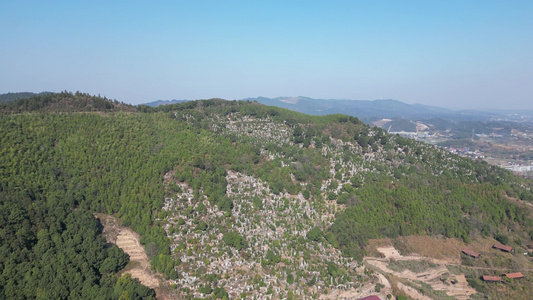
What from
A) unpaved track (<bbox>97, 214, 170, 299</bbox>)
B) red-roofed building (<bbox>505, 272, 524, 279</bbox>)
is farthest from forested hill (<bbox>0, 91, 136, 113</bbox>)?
red-roofed building (<bbox>505, 272, 524, 279</bbox>)

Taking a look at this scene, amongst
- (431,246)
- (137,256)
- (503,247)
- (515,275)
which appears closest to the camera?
(137,256)

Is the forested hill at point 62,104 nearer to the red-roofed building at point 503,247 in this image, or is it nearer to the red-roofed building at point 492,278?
the red-roofed building at point 492,278

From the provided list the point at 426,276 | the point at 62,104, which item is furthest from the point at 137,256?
the point at 62,104

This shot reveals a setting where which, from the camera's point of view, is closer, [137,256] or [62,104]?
[137,256]

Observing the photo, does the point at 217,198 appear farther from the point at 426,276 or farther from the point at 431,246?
the point at 431,246

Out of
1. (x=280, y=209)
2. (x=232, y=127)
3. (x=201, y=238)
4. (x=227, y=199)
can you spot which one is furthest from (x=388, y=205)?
(x=232, y=127)

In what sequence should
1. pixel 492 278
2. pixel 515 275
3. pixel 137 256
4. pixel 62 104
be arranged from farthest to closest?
pixel 62 104 < pixel 515 275 < pixel 492 278 < pixel 137 256

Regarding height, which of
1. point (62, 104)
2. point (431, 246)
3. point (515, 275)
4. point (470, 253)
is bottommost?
point (515, 275)

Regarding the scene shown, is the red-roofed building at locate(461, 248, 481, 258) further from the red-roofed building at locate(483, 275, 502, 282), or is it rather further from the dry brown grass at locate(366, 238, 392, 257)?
the dry brown grass at locate(366, 238, 392, 257)
